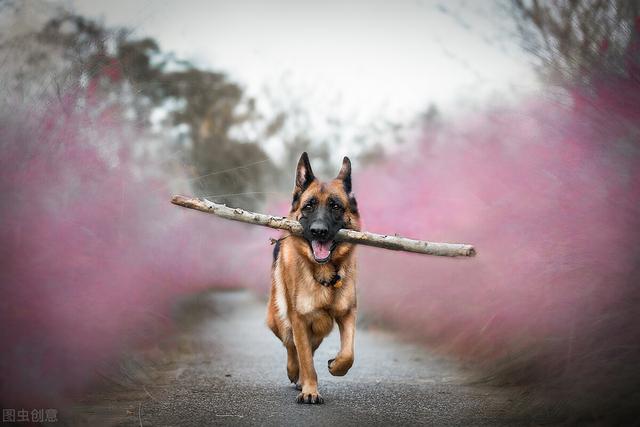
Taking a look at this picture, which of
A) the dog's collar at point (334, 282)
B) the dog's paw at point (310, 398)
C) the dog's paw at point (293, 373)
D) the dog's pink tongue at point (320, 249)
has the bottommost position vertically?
the dog's paw at point (310, 398)

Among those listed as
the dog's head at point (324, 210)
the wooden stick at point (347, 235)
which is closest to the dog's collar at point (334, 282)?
the dog's head at point (324, 210)

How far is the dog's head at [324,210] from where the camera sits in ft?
18.4

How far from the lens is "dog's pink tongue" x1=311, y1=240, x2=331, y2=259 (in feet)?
18.5

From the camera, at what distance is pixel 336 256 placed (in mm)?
5809

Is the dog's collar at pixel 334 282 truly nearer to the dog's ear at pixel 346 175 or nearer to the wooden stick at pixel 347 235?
the wooden stick at pixel 347 235

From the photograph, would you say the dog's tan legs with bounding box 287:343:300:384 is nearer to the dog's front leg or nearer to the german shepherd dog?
the german shepherd dog

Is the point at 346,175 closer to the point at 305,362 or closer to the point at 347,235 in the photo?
the point at 347,235

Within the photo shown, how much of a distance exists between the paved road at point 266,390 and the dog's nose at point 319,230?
1.47 meters

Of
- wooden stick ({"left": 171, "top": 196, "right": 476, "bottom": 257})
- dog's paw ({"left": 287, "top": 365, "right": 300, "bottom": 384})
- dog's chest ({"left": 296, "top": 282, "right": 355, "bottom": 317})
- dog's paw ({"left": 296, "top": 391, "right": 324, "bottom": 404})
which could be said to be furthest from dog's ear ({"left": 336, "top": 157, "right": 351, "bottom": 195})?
dog's paw ({"left": 296, "top": 391, "right": 324, "bottom": 404})

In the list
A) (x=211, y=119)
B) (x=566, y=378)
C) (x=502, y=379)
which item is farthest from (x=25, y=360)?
(x=211, y=119)

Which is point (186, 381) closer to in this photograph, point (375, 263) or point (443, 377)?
point (443, 377)

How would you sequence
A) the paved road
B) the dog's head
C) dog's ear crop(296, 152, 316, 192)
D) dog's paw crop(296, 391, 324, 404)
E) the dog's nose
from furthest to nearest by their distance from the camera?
1. dog's ear crop(296, 152, 316, 192)
2. the dog's head
3. the dog's nose
4. dog's paw crop(296, 391, 324, 404)
5. the paved road

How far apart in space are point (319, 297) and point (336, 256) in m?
0.43

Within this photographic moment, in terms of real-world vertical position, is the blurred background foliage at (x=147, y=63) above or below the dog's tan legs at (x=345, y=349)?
above
